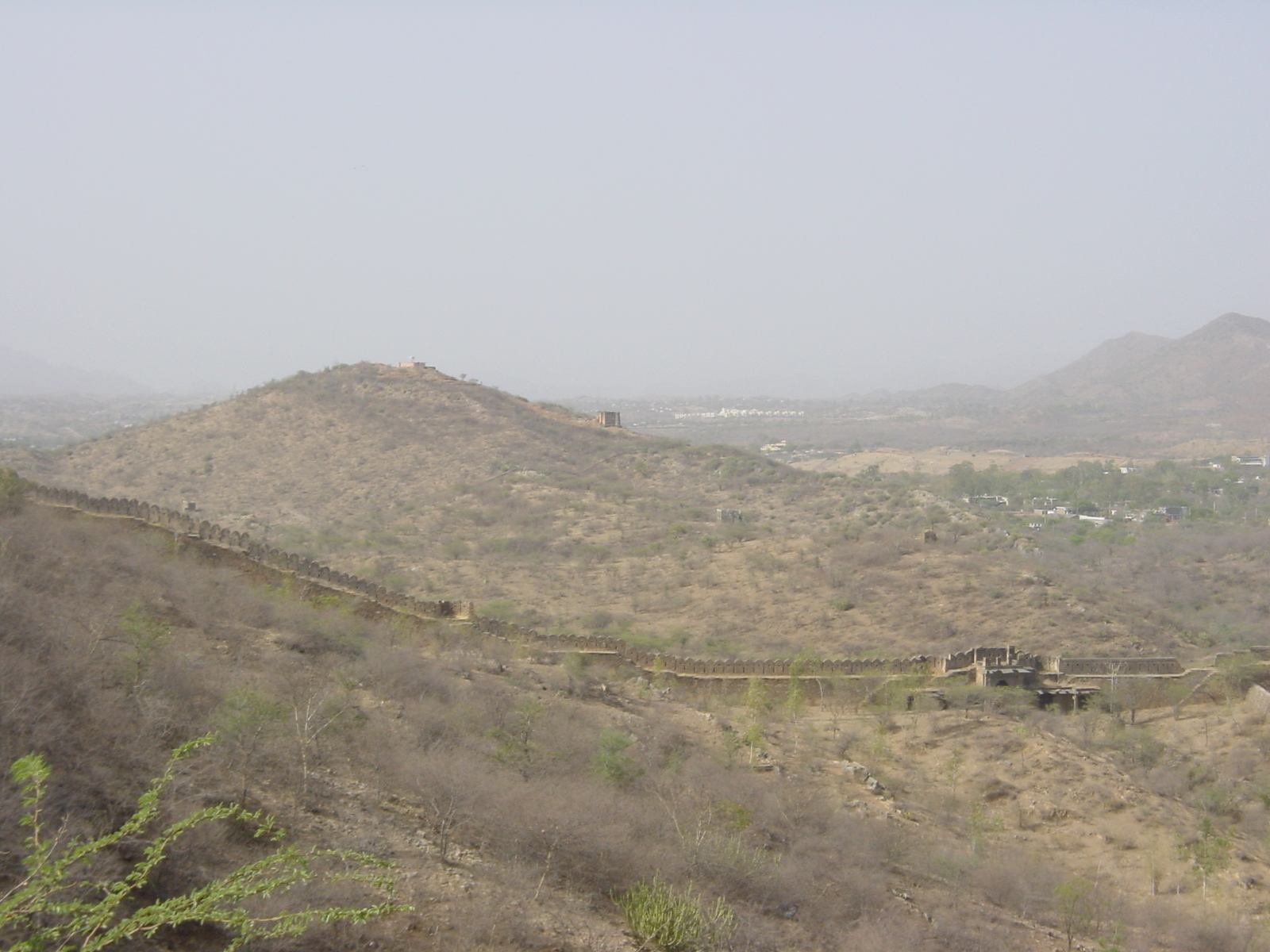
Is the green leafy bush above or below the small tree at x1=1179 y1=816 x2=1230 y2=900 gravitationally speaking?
above

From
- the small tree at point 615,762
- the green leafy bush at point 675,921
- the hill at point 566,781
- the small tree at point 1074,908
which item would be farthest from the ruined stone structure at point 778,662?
the green leafy bush at point 675,921

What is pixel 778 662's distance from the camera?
75.5ft

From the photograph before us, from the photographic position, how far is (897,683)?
72.3ft

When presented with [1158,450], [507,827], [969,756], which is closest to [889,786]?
[969,756]

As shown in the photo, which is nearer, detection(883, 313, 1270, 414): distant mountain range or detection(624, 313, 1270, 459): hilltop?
detection(624, 313, 1270, 459): hilltop

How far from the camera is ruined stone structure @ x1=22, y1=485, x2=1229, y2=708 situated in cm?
2159

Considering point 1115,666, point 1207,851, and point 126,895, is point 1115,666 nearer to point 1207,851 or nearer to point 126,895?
point 1207,851

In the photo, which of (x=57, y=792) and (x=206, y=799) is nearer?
(x=57, y=792)

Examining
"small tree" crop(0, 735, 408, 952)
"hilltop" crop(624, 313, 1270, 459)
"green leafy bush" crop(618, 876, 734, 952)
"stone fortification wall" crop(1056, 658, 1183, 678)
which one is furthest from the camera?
"hilltop" crop(624, 313, 1270, 459)

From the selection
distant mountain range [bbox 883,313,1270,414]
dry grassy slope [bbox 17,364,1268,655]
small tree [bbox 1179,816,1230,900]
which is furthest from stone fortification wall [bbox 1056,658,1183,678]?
distant mountain range [bbox 883,313,1270,414]

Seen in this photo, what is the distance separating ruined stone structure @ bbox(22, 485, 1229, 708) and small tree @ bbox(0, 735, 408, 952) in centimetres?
1429

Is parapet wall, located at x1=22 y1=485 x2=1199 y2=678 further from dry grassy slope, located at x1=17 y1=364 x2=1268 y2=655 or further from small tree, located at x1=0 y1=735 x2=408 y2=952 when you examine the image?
small tree, located at x1=0 y1=735 x2=408 y2=952

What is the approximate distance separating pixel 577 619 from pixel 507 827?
1846cm

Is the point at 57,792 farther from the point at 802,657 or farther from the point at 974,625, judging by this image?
the point at 974,625
